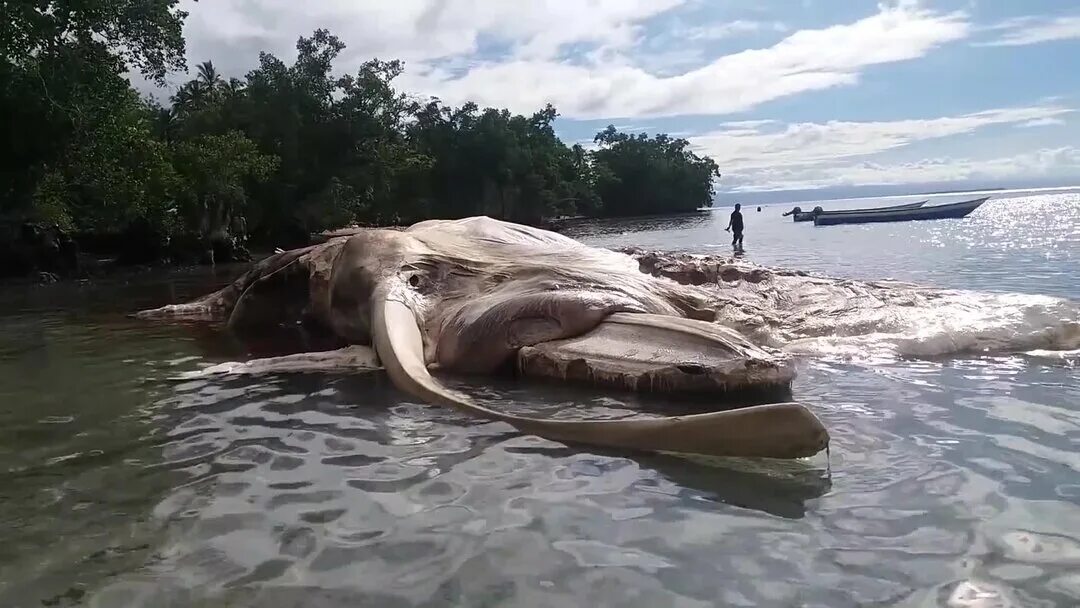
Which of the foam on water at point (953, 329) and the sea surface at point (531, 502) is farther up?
the foam on water at point (953, 329)

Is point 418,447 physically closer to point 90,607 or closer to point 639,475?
point 639,475

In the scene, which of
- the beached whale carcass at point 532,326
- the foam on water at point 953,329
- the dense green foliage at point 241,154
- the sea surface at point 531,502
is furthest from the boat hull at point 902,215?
the sea surface at point 531,502

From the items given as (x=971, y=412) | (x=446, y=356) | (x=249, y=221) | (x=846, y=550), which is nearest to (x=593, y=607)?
(x=846, y=550)

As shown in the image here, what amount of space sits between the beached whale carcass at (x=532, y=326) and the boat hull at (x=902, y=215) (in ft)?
129

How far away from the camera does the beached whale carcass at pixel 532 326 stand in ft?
12.1

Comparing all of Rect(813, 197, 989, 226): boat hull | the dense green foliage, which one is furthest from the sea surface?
Rect(813, 197, 989, 226): boat hull

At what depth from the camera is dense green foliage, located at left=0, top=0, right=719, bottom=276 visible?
1927 centimetres

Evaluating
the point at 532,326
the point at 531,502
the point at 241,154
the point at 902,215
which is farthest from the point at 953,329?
the point at 902,215

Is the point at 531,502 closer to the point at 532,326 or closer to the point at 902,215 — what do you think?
the point at 532,326

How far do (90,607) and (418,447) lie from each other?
5.71ft

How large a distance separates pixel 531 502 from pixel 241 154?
98.2 feet

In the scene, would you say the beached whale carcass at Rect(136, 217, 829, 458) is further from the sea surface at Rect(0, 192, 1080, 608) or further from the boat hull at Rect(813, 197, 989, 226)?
the boat hull at Rect(813, 197, 989, 226)

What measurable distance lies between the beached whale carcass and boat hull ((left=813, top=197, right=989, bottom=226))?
3944 cm

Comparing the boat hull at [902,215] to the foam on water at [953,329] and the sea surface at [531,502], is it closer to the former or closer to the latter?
the foam on water at [953,329]
